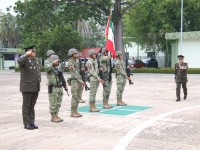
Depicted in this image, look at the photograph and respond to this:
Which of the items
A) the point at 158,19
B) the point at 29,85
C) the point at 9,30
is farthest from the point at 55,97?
the point at 9,30

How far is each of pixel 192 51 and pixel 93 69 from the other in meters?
30.3

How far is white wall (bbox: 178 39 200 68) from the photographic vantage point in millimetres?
38844

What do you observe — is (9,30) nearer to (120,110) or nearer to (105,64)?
(105,64)

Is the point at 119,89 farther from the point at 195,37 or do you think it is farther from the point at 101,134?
the point at 195,37

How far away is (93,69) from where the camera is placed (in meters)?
10.5

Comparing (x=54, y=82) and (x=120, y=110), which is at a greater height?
(x=54, y=82)

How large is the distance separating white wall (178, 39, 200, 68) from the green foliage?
116 inches

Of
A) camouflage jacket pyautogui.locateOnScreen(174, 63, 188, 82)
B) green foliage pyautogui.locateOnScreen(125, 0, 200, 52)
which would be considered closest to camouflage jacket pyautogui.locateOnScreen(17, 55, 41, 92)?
camouflage jacket pyautogui.locateOnScreen(174, 63, 188, 82)

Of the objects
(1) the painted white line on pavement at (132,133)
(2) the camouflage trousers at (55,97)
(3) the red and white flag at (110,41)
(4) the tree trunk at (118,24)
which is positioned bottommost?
(1) the painted white line on pavement at (132,133)

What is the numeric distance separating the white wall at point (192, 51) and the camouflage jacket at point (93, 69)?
30.0 metres

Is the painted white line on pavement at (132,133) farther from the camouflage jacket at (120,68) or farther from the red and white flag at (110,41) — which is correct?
the red and white flag at (110,41)

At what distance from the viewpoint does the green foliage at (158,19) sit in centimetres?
4041

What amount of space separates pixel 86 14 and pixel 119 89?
24.0 metres

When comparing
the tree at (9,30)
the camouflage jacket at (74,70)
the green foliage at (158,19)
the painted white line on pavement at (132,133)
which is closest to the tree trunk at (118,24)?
the green foliage at (158,19)
